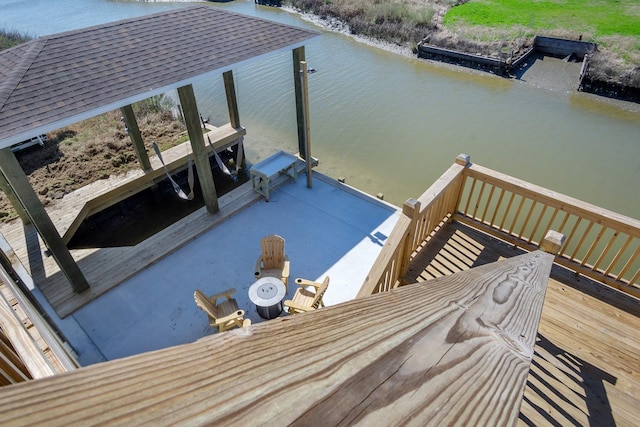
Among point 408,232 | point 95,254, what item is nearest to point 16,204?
point 95,254

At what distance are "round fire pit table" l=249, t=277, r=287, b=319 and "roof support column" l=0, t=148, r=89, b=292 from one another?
2.25 m

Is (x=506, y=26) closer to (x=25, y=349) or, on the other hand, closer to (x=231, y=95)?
(x=231, y=95)

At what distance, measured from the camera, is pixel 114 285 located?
15.6 feet

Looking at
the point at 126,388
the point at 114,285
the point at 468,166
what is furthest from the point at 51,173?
the point at 126,388

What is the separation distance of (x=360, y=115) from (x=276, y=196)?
18.5 ft

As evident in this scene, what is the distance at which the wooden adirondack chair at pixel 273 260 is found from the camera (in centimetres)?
452

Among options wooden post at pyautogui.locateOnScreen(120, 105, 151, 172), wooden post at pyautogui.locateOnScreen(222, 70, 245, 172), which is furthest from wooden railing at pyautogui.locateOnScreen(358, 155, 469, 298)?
wooden post at pyautogui.locateOnScreen(120, 105, 151, 172)

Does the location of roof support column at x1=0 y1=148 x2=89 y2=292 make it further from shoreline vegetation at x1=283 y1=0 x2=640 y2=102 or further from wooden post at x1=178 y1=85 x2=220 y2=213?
shoreline vegetation at x1=283 y1=0 x2=640 y2=102

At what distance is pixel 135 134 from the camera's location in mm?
6258

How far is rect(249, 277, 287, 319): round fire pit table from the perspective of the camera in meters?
4.10

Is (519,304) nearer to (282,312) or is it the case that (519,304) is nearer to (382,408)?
(382,408)

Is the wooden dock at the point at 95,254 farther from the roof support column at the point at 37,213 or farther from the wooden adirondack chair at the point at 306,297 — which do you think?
the wooden adirondack chair at the point at 306,297

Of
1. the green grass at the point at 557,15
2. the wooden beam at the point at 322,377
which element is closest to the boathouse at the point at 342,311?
the wooden beam at the point at 322,377

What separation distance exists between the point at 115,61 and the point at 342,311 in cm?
530
